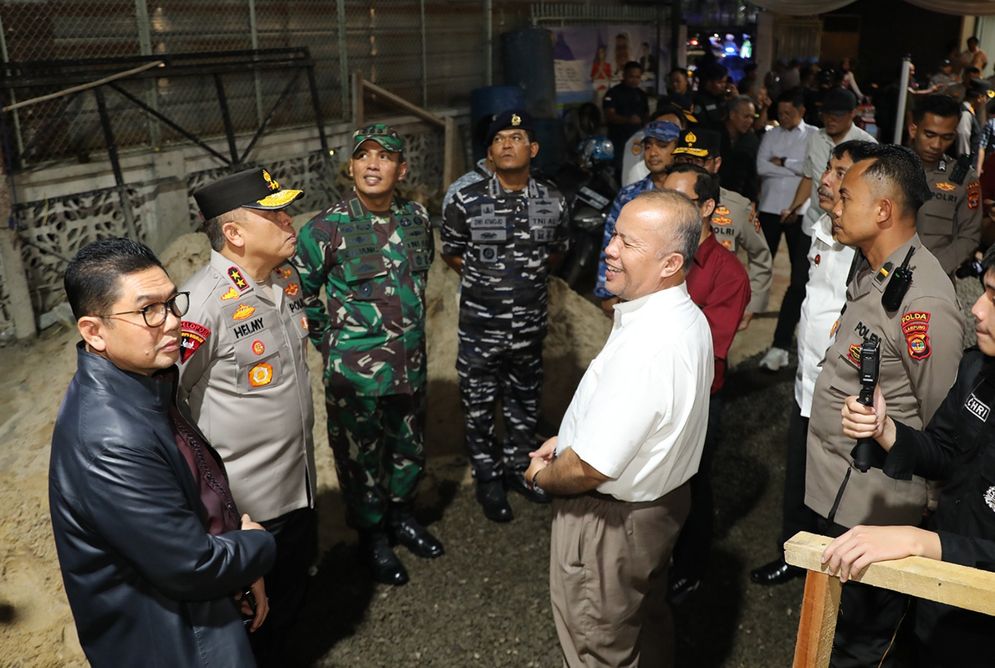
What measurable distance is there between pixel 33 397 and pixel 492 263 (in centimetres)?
287

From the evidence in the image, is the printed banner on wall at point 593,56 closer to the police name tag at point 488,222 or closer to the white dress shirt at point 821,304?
the police name tag at point 488,222

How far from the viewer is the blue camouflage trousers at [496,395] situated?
435 cm

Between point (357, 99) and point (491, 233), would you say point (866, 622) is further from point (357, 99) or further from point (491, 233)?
point (357, 99)

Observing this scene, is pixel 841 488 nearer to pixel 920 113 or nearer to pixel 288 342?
pixel 288 342

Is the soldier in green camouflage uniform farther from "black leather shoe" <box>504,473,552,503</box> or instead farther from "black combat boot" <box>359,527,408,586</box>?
"black leather shoe" <box>504,473,552,503</box>

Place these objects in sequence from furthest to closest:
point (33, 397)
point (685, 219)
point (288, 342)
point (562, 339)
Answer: point (562, 339), point (33, 397), point (288, 342), point (685, 219)

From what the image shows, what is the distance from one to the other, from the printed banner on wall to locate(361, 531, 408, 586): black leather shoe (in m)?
8.51

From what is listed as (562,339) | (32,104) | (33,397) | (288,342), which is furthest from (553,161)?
(288,342)

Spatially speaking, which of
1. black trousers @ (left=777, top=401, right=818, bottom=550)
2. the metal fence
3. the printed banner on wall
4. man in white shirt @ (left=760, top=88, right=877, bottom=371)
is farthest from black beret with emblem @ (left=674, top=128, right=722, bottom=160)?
the printed banner on wall

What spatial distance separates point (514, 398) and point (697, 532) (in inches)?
51.7

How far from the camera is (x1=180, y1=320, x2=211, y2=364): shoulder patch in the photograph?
2.64m

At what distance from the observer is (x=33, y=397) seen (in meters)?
4.98

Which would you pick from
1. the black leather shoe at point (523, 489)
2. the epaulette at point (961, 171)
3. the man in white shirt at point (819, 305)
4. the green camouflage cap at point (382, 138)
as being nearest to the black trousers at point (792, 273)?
the epaulette at point (961, 171)

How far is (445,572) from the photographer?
3955 mm
